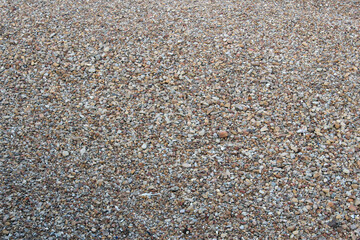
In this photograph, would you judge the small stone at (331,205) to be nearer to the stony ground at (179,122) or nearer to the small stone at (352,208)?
the stony ground at (179,122)

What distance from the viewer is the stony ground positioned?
260 centimetres

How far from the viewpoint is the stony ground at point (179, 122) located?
260cm

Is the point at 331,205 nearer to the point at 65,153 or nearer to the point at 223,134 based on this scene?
the point at 223,134

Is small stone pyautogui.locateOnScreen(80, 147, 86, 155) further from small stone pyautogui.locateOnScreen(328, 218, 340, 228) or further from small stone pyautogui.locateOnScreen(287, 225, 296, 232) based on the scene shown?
small stone pyautogui.locateOnScreen(328, 218, 340, 228)

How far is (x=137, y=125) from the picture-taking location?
10.4 feet

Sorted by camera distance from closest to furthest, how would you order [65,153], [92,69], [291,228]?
[291,228], [65,153], [92,69]

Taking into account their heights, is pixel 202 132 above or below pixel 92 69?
below

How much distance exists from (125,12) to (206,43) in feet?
4.03

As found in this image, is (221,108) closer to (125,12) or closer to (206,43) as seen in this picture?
(206,43)

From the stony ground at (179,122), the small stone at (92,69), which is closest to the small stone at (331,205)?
the stony ground at (179,122)

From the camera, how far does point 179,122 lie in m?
3.16

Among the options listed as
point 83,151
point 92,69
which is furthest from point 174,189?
point 92,69

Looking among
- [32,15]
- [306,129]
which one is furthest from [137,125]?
[32,15]

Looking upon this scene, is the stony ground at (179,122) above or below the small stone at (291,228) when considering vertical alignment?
above
